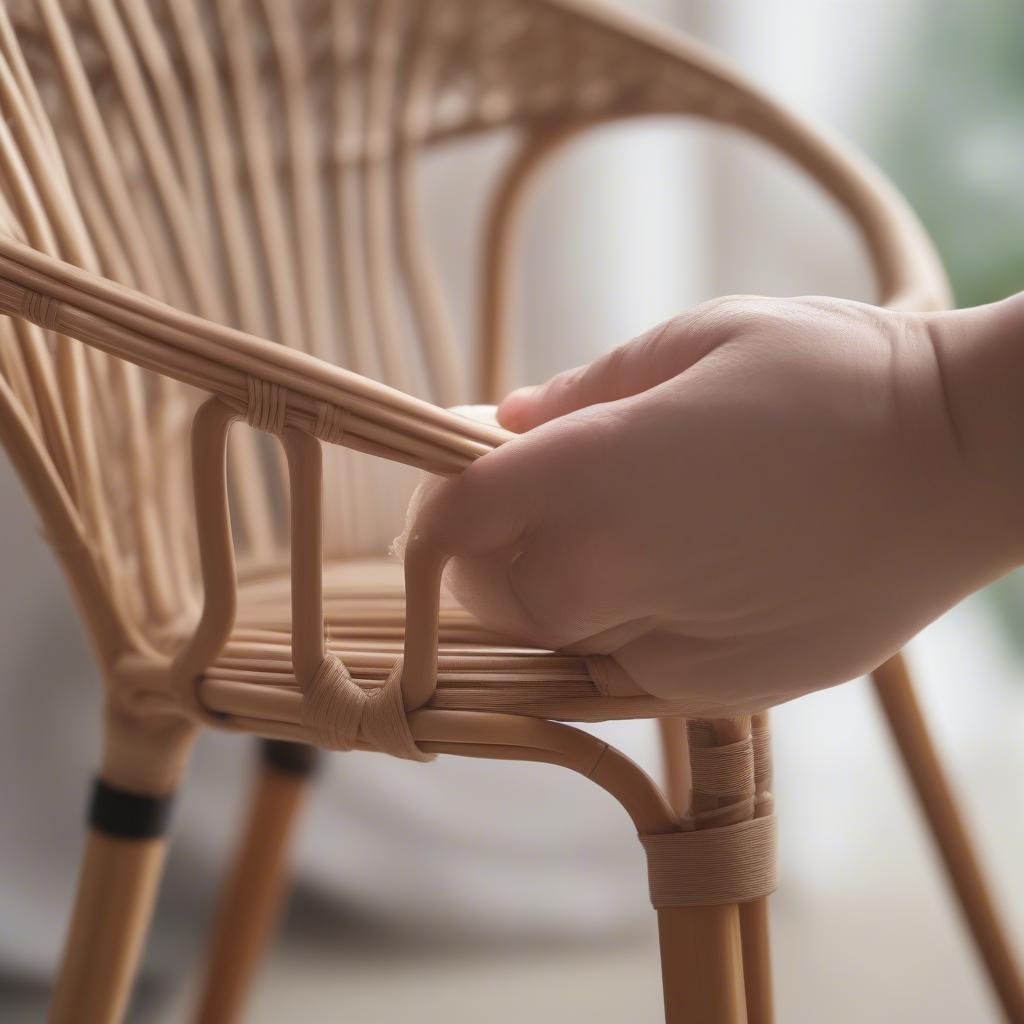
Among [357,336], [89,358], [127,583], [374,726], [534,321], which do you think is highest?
[534,321]

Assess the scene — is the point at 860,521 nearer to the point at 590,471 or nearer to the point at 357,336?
the point at 590,471

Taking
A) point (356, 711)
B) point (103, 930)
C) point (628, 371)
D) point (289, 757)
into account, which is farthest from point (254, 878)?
point (628, 371)

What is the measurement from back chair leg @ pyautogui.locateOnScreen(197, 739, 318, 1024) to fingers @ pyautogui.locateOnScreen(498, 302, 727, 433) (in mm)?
445

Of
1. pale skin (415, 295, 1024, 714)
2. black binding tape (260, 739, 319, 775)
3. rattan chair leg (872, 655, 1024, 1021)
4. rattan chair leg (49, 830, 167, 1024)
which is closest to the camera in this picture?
pale skin (415, 295, 1024, 714)

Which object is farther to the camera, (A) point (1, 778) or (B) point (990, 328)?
(A) point (1, 778)

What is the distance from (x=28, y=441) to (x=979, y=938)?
61cm

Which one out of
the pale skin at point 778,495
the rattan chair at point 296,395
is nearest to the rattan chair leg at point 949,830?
the rattan chair at point 296,395

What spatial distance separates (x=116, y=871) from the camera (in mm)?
568

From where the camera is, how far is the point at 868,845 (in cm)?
122

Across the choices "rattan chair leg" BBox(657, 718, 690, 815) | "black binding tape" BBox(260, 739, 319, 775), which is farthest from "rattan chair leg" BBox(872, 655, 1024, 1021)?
"black binding tape" BBox(260, 739, 319, 775)

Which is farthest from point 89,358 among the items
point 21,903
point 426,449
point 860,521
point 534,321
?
point 534,321

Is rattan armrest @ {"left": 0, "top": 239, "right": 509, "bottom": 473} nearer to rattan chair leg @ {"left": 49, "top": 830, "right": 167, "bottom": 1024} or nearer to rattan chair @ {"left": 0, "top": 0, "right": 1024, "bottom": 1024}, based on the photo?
rattan chair @ {"left": 0, "top": 0, "right": 1024, "bottom": 1024}

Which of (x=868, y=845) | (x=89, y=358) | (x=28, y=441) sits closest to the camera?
(x=28, y=441)

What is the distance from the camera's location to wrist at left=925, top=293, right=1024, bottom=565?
0.39 metres
